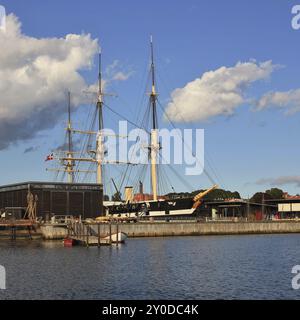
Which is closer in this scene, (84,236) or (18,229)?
(84,236)

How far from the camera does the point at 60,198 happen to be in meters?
123

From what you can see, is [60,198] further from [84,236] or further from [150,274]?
[150,274]

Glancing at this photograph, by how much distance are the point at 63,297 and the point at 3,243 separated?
208ft

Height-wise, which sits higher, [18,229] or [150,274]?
[18,229]

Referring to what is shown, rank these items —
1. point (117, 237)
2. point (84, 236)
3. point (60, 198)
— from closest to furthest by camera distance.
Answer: point (84, 236), point (117, 237), point (60, 198)

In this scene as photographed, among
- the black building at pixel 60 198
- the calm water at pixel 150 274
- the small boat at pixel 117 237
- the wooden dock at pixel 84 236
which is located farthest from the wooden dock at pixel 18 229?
the calm water at pixel 150 274

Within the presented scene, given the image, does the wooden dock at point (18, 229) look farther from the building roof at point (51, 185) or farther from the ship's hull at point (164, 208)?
the ship's hull at point (164, 208)

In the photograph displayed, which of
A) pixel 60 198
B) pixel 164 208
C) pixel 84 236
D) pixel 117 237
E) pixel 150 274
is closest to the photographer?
pixel 150 274

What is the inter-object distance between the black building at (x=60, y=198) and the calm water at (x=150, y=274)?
41.6 m

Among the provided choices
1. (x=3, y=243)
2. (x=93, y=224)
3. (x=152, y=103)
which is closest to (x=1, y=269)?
(x=3, y=243)

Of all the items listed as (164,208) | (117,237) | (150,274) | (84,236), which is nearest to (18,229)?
(84,236)

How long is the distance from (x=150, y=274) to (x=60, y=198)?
72304 mm
